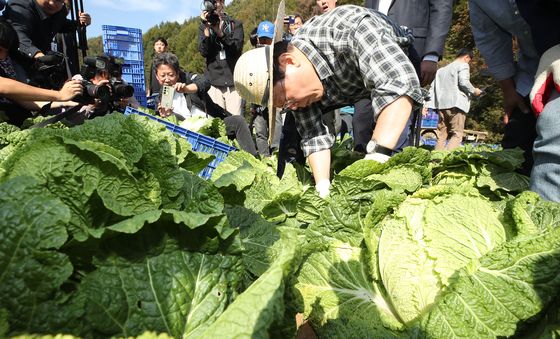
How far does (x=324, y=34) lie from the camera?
270 centimetres

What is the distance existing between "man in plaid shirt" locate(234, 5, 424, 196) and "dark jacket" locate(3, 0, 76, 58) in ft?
12.2

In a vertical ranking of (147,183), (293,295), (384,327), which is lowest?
(384,327)

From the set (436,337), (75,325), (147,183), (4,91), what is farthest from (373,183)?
(4,91)

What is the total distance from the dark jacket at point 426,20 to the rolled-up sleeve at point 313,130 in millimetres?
1201

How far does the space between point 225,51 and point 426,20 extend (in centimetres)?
447

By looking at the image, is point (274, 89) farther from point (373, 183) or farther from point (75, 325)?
point (75, 325)

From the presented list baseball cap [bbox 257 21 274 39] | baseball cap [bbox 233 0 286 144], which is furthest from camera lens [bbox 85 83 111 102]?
baseball cap [bbox 257 21 274 39]

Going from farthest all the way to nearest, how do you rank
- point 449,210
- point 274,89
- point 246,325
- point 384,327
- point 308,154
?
1. point 308,154
2. point 274,89
3. point 449,210
4. point 384,327
5. point 246,325

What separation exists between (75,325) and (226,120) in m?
5.29

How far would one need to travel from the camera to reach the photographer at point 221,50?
6867 millimetres

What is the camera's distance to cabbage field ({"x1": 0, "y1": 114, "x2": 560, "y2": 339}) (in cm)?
111

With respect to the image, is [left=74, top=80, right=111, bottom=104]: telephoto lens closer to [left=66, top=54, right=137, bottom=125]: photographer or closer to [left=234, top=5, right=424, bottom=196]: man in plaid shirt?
[left=66, top=54, right=137, bottom=125]: photographer

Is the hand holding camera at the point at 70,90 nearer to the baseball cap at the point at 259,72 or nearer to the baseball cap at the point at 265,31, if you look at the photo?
the baseball cap at the point at 259,72

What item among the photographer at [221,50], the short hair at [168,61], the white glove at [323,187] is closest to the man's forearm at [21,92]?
the short hair at [168,61]
